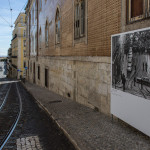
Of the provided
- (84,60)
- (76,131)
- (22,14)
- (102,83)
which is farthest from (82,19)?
(22,14)

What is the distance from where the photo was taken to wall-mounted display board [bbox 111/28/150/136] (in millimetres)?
4973

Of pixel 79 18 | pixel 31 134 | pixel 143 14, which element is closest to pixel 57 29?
pixel 79 18

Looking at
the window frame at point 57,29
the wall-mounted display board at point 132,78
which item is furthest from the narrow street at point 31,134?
the window frame at point 57,29

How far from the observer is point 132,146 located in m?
5.09

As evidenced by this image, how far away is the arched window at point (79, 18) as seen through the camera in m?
11.0

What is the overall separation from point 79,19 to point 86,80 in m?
3.60

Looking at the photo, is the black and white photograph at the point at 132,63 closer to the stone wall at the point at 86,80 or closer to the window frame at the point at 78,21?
the stone wall at the point at 86,80

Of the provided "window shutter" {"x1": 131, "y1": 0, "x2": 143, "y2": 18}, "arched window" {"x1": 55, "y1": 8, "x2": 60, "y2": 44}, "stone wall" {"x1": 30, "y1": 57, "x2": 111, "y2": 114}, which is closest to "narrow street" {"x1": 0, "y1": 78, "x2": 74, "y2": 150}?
"stone wall" {"x1": 30, "y1": 57, "x2": 111, "y2": 114}

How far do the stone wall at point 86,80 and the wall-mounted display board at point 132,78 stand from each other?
1.19 metres

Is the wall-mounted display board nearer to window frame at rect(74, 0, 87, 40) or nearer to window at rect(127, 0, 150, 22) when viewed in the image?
window at rect(127, 0, 150, 22)

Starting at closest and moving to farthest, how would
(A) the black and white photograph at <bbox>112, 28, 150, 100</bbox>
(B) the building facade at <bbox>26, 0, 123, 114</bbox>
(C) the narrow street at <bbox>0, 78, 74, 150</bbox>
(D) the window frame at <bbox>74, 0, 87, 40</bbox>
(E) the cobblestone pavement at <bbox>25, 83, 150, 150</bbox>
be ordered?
(A) the black and white photograph at <bbox>112, 28, 150, 100</bbox>, (E) the cobblestone pavement at <bbox>25, 83, 150, 150</bbox>, (C) the narrow street at <bbox>0, 78, 74, 150</bbox>, (B) the building facade at <bbox>26, 0, 123, 114</bbox>, (D) the window frame at <bbox>74, 0, 87, 40</bbox>

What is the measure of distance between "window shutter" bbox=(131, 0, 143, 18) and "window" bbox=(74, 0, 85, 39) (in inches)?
184

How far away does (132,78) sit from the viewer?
5.59 meters

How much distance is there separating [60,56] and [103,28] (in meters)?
7.18
